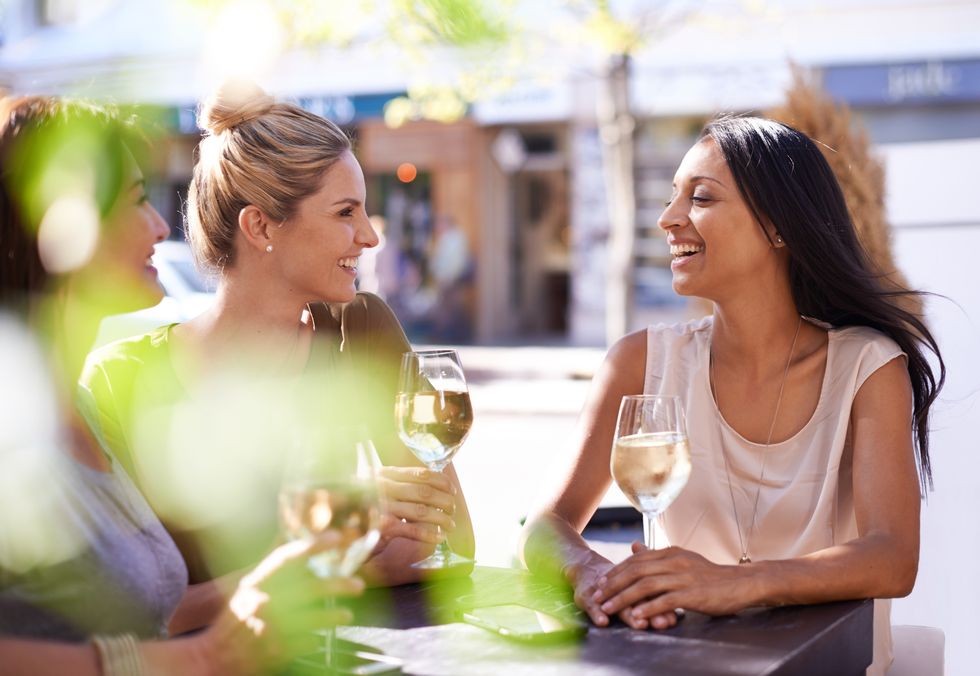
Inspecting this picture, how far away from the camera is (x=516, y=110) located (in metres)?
16.4

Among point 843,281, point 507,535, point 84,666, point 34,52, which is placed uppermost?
point 34,52

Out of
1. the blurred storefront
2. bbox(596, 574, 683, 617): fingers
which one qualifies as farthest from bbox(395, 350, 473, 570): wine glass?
the blurred storefront

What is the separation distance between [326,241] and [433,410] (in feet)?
2.24

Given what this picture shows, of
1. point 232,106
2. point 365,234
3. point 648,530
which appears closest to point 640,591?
point 648,530

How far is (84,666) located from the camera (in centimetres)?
144

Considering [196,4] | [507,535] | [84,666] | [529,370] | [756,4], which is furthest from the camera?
[529,370]

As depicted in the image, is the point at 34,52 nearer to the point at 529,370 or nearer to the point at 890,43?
the point at 529,370

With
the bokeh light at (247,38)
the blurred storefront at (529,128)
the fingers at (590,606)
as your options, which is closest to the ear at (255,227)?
the fingers at (590,606)

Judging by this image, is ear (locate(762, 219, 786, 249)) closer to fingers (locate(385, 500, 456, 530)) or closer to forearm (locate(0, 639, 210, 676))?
fingers (locate(385, 500, 456, 530))

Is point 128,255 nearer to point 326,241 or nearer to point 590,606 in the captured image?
point 326,241

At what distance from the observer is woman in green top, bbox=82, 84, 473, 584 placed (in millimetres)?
2316

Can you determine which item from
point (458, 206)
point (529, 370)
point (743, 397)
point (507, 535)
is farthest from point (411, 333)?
point (743, 397)

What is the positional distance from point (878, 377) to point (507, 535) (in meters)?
3.64

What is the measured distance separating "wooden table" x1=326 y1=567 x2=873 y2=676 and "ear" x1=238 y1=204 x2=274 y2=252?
920mm
